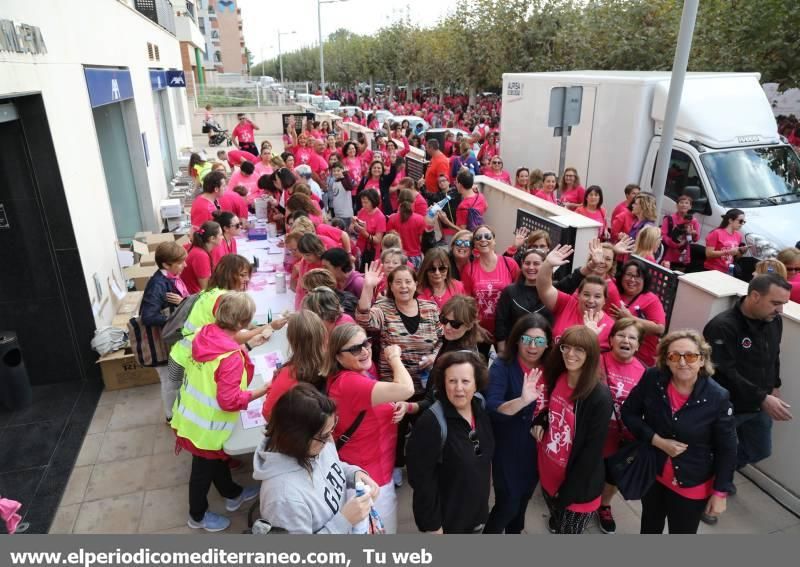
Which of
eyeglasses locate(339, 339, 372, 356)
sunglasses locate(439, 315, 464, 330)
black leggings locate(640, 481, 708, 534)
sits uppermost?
A: eyeglasses locate(339, 339, 372, 356)

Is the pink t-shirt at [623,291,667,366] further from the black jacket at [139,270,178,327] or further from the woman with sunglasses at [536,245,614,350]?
the black jacket at [139,270,178,327]

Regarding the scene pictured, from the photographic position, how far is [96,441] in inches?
198

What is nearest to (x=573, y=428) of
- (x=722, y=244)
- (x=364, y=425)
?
(x=364, y=425)

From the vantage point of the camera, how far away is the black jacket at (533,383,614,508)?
300 centimetres

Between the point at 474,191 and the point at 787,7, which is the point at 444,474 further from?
the point at 787,7

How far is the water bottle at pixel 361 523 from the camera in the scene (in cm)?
249

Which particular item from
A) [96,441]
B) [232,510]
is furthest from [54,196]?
[232,510]

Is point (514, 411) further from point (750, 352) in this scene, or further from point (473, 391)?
point (750, 352)

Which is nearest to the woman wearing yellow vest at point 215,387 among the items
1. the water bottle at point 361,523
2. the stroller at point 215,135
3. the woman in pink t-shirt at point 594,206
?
the water bottle at point 361,523

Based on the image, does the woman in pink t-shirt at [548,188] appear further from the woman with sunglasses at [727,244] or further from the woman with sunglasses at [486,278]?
the woman with sunglasses at [486,278]

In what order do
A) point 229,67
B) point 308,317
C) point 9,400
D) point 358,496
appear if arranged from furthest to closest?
point 229,67
point 9,400
point 308,317
point 358,496

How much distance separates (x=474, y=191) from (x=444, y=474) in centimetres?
522

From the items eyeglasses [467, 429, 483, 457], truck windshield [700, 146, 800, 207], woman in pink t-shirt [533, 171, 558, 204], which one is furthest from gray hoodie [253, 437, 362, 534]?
truck windshield [700, 146, 800, 207]

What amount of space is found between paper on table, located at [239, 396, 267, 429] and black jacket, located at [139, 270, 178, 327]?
120 cm
